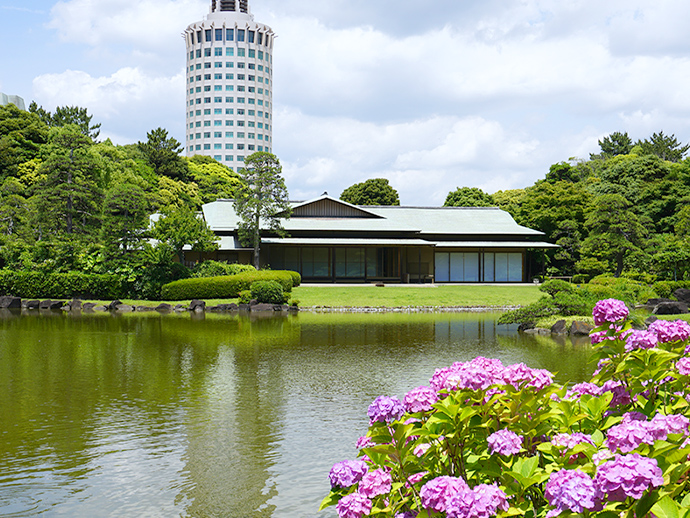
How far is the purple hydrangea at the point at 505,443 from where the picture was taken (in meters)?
3.22

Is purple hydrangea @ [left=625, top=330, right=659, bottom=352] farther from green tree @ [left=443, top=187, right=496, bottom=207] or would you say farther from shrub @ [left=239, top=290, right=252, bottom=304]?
green tree @ [left=443, top=187, right=496, bottom=207]

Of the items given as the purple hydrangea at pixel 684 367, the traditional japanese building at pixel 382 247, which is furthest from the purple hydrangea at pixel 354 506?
the traditional japanese building at pixel 382 247

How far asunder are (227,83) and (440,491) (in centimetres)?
13072

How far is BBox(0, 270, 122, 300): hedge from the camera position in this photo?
3011 centimetres

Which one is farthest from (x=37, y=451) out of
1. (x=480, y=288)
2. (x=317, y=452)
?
(x=480, y=288)

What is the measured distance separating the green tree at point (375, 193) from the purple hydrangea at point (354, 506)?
61876 mm

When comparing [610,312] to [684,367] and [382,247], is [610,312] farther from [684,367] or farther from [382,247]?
[382,247]

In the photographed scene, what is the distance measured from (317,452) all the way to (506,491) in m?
4.41

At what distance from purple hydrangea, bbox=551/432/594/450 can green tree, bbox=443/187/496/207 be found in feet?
195

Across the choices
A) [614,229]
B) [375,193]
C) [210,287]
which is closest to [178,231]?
[210,287]

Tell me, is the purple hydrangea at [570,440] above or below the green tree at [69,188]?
below

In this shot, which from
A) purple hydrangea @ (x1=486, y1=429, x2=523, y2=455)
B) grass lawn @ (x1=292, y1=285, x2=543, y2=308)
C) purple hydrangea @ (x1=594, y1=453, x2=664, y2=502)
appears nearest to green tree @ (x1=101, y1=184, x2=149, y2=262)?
grass lawn @ (x1=292, y1=285, x2=543, y2=308)

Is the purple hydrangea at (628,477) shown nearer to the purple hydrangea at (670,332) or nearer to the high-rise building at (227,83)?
the purple hydrangea at (670,332)

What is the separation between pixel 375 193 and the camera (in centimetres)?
6506
